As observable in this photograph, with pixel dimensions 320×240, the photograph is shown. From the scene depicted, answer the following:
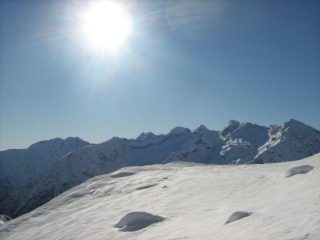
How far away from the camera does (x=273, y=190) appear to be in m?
17.6

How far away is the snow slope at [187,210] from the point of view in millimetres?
12211

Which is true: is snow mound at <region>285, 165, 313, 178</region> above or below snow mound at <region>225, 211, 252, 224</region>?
above

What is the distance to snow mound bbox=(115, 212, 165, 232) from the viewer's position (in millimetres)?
17484

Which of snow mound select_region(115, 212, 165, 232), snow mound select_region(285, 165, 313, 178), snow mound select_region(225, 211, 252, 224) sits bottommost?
snow mound select_region(225, 211, 252, 224)

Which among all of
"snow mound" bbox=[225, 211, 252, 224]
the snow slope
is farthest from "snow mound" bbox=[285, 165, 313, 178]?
"snow mound" bbox=[225, 211, 252, 224]

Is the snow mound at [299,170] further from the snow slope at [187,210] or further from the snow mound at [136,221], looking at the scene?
the snow mound at [136,221]

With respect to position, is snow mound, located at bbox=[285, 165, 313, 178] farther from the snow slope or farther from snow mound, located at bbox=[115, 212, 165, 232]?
snow mound, located at bbox=[115, 212, 165, 232]

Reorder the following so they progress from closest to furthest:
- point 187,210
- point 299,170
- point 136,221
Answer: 1. point 136,221
2. point 187,210
3. point 299,170

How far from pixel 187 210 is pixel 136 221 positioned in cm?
237

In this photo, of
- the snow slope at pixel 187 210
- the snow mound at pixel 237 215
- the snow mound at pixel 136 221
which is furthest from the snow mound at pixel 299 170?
the snow mound at pixel 136 221

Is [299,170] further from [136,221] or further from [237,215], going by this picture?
[136,221]

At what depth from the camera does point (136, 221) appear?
59.4 feet

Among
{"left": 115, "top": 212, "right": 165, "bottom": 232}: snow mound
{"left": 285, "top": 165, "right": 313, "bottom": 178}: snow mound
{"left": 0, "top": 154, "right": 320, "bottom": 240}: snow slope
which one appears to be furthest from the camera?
{"left": 285, "top": 165, "right": 313, "bottom": 178}: snow mound

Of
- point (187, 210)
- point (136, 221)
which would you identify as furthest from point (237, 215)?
point (136, 221)
